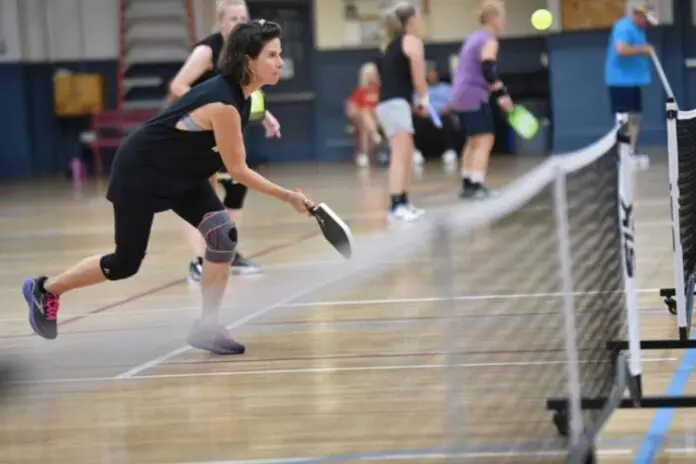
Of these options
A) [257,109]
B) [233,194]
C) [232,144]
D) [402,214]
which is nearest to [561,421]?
[232,144]

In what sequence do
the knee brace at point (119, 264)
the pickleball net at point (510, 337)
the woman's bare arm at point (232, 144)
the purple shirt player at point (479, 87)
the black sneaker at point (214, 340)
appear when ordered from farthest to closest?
the purple shirt player at point (479, 87) → the black sneaker at point (214, 340) → the knee brace at point (119, 264) → the woman's bare arm at point (232, 144) → the pickleball net at point (510, 337)

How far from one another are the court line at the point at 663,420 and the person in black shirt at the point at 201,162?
1782 millimetres

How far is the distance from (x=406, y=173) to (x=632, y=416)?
721cm

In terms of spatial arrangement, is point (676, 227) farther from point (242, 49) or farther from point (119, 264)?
point (119, 264)

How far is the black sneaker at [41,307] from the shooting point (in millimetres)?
6996

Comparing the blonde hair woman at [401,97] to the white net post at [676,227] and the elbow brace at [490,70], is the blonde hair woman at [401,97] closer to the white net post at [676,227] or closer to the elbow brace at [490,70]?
the elbow brace at [490,70]

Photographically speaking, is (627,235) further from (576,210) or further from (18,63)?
(18,63)

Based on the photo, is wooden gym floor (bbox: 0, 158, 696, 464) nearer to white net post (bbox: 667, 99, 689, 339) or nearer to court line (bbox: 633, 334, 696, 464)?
court line (bbox: 633, 334, 696, 464)

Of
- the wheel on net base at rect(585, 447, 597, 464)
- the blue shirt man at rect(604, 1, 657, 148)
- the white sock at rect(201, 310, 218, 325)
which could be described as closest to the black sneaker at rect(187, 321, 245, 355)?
the white sock at rect(201, 310, 218, 325)

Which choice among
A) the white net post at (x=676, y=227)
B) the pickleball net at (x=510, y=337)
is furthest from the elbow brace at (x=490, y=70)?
the white net post at (x=676, y=227)

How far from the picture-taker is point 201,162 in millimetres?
6496

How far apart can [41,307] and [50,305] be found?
5 cm

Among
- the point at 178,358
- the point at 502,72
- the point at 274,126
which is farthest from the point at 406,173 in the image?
the point at 502,72

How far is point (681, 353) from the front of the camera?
6457mm
